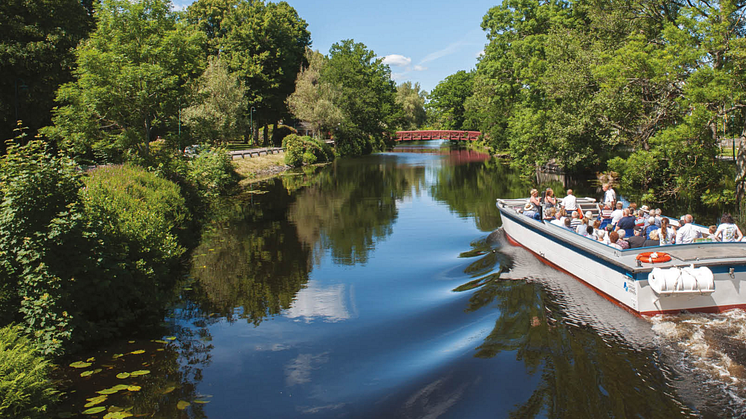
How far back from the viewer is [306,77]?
61250mm

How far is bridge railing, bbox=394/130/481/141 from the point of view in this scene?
92938 mm

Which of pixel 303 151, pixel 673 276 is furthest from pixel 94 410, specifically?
pixel 303 151

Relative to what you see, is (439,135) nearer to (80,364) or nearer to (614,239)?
(614,239)

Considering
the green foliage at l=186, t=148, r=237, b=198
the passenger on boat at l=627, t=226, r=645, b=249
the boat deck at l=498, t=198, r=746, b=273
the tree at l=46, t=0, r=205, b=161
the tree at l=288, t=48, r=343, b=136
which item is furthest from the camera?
the tree at l=288, t=48, r=343, b=136

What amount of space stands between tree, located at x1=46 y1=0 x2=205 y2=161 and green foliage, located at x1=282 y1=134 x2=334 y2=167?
86.8 feet

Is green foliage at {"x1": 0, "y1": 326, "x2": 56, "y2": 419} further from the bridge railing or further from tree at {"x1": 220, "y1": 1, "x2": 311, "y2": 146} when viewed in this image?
the bridge railing

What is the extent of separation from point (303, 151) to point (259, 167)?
970 centimetres

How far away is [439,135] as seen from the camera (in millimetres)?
97375

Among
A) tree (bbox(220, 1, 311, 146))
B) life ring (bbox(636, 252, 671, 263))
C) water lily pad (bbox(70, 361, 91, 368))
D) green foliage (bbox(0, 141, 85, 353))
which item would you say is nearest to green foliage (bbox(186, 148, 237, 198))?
green foliage (bbox(0, 141, 85, 353))

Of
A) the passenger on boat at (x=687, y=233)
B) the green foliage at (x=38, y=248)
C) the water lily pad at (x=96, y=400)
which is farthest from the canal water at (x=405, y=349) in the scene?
the passenger on boat at (x=687, y=233)

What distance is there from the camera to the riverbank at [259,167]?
130ft

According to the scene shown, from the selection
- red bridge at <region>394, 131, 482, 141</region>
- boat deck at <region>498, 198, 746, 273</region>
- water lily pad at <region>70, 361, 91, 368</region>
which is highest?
red bridge at <region>394, 131, 482, 141</region>

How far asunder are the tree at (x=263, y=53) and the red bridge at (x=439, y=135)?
3477 centimetres

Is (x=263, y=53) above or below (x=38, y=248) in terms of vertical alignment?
above
